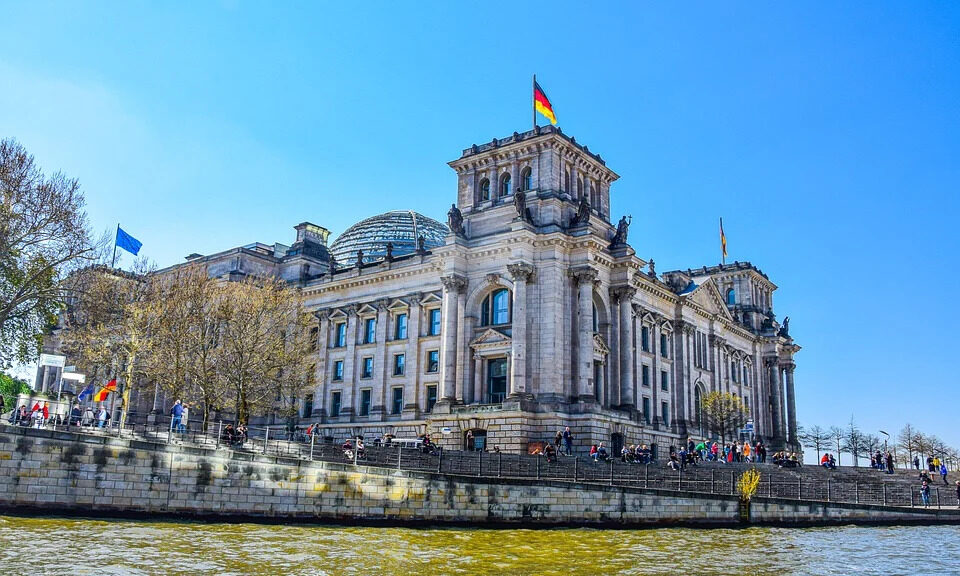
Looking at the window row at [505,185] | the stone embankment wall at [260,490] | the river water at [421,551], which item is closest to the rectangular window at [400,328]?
the window row at [505,185]

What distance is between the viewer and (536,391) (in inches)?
2208

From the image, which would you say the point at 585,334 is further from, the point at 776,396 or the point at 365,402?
the point at 776,396

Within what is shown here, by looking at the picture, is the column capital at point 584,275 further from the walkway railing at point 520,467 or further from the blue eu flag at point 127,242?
the blue eu flag at point 127,242

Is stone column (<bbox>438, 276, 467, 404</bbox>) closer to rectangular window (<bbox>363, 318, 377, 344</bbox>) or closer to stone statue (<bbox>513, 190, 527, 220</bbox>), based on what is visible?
stone statue (<bbox>513, 190, 527, 220</bbox>)

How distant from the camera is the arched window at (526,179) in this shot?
204ft

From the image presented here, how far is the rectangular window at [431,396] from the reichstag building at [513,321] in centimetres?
12

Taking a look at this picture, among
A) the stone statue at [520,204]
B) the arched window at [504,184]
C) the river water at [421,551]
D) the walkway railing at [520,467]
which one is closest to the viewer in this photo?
the river water at [421,551]

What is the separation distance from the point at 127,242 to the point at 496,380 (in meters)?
27.1

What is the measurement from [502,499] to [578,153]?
36184mm

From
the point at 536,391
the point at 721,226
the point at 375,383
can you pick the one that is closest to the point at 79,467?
the point at 536,391

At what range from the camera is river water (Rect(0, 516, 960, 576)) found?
2084 cm

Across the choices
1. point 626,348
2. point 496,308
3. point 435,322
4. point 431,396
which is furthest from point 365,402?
point 626,348

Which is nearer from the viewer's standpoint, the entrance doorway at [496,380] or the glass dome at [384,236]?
the entrance doorway at [496,380]

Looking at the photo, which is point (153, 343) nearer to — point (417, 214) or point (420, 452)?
point (420, 452)
